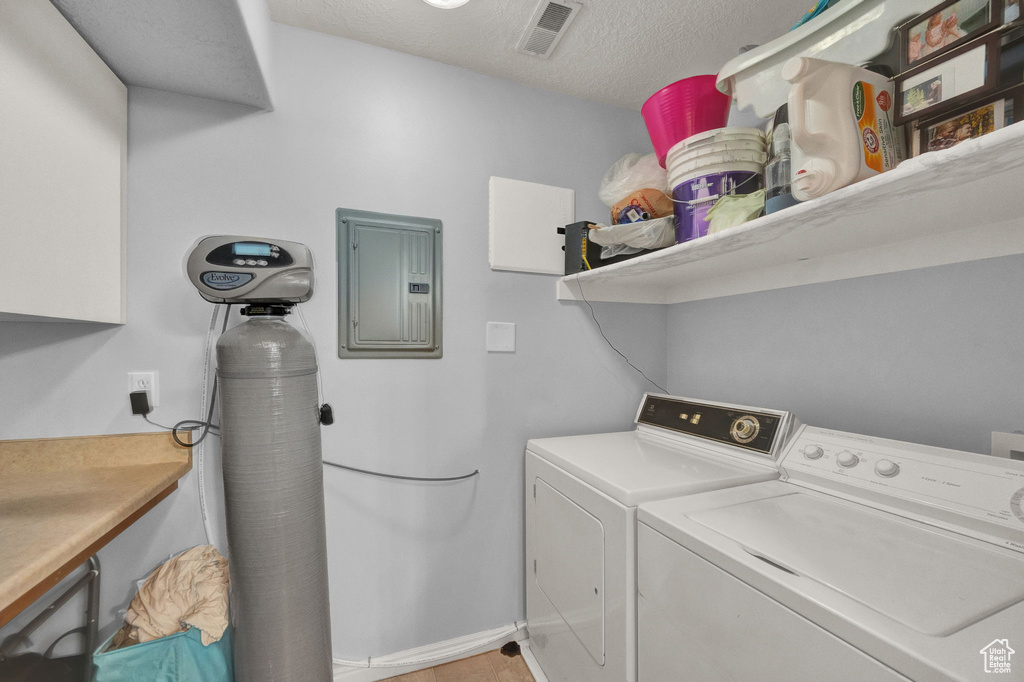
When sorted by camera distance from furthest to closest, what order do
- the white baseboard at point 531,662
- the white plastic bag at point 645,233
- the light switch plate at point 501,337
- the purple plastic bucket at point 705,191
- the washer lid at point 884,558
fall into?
the light switch plate at point 501,337, the white baseboard at point 531,662, the white plastic bag at point 645,233, the purple plastic bucket at point 705,191, the washer lid at point 884,558

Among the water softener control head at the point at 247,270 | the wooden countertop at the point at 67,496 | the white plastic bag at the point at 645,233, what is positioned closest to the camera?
the wooden countertop at the point at 67,496

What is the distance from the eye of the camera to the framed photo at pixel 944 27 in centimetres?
71

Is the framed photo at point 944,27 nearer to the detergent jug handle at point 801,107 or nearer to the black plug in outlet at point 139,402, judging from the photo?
the detergent jug handle at point 801,107

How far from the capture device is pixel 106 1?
0.99 meters

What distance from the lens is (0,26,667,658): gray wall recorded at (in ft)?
4.33

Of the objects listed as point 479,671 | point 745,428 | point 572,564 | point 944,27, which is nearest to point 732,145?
point 944,27

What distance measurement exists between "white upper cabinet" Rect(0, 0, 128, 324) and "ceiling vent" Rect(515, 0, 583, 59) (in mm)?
1346

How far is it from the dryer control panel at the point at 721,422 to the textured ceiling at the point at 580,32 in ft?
4.61

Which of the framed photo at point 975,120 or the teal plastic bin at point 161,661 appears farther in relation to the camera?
the teal plastic bin at point 161,661

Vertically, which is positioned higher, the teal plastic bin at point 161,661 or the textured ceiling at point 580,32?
the textured ceiling at point 580,32

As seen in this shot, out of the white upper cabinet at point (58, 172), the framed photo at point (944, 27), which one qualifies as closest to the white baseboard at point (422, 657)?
the white upper cabinet at point (58, 172)

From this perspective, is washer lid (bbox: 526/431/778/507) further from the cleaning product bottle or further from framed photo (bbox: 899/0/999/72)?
framed photo (bbox: 899/0/999/72)

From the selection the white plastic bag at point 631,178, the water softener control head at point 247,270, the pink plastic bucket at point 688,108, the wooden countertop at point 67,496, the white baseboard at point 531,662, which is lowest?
the white baseboard at point 531,662

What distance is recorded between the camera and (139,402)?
51.1 inches
